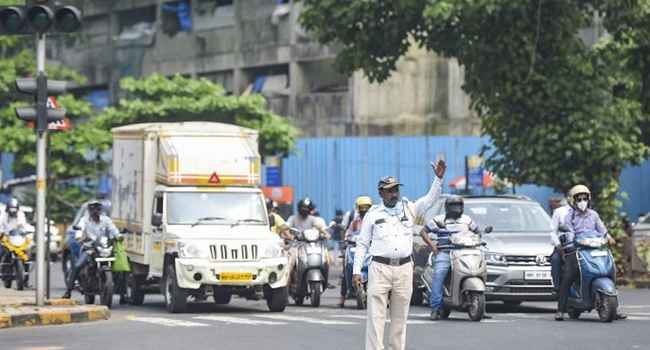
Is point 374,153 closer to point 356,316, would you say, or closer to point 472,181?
point 472,181

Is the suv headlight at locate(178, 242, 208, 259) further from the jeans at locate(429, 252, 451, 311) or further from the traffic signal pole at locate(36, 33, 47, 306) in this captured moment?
the jeans at locate(429, 252, 451, 311)

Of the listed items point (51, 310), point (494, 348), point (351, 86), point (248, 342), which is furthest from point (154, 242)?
A: point (351, 86)

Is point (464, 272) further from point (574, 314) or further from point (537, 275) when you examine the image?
→ point (537, 275)

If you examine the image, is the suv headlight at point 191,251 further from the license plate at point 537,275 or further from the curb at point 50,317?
the license plate at point 537,275

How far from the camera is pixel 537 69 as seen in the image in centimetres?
3158

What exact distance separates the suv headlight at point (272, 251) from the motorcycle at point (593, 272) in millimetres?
4703

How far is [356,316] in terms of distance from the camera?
21000mm

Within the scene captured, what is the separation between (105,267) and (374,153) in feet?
103

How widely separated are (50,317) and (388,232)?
24.4 ft

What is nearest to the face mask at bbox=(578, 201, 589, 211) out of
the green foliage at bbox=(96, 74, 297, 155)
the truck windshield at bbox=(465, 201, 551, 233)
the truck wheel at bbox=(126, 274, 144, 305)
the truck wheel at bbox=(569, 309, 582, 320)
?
the truck wheel at bbox=(569, 309, 582, 320)

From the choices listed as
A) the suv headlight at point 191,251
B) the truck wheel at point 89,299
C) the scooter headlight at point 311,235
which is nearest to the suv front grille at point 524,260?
the scooter headlight at point 311,235

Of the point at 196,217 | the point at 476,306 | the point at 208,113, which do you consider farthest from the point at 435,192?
the point at 208,113

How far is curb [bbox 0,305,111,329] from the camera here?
19.7 meters

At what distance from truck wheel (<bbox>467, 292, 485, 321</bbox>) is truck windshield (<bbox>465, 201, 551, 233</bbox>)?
3061mm
